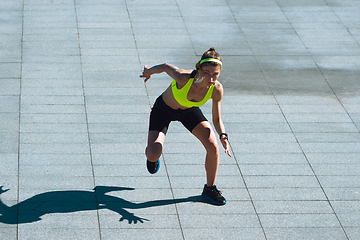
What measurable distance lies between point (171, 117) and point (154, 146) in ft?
1.45

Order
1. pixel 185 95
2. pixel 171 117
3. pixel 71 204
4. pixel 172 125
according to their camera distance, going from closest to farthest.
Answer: pixel 185 95
pixel 71 204
pixel 171 117
pixel 172 125

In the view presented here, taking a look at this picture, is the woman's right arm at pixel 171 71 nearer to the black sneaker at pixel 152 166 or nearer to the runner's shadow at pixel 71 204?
the black sneaker at pixel 152 166

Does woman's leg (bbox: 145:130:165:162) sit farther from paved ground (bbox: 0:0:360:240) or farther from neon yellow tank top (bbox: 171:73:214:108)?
paved ground (bbox: 0:0:360:240)

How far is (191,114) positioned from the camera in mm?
6270

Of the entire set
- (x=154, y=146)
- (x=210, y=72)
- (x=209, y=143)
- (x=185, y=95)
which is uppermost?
(x=210, y=72)

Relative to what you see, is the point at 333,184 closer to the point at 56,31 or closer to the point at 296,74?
the point at 296,74

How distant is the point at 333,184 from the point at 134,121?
10.4 ft

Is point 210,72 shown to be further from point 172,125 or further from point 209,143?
point 172,125

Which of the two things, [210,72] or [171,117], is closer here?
[210,72]

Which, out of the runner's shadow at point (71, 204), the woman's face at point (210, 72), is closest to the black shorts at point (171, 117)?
the woman's face at point (210, 72)

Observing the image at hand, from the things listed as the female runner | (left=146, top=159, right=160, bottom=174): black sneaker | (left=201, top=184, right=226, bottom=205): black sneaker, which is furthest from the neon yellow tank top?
(left=201, top=184, right=226, bottom=205): black sneaker

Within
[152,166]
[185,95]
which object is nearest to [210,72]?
[185,95]

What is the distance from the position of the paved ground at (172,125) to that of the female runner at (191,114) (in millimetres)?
436

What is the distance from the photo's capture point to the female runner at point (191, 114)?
6.01 meters
